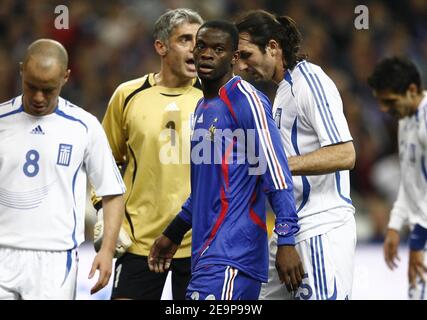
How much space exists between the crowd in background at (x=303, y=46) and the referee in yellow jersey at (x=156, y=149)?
14.9 ft

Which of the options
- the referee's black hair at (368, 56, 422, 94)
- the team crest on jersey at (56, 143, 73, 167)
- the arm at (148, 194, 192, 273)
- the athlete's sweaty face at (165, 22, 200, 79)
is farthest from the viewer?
the referee's black hair at (368, 56, 422, 94)

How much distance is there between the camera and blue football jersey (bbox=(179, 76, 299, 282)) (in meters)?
5.70

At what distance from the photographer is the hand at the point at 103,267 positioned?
578 cm

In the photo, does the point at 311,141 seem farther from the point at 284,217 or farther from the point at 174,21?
the point at 174,21

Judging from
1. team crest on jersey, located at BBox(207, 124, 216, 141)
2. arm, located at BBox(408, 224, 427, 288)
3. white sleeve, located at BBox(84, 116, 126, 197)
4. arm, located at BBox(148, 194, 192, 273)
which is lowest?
arm, located at BBox(408, 224, 427, 288)

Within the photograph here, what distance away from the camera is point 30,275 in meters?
5.76

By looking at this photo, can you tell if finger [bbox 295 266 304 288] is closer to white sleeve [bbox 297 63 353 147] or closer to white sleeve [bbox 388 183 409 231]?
white sleeve [bbox 297 63 353 147]

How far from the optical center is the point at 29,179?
5.79 meters

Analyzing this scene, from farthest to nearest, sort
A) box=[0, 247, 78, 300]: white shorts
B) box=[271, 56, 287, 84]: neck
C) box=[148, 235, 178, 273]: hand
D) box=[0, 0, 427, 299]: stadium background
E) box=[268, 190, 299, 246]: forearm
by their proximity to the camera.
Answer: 1. box=[0, 0, 427, 299]: stadium background
2. box=[271, 56, 287, 84]: neck
3. box=[148, 235, 178, 273]: hand
4. box=[0, 247, 78, 300]: white shorts
5. box=[268, 190, 299, 246]: forearm

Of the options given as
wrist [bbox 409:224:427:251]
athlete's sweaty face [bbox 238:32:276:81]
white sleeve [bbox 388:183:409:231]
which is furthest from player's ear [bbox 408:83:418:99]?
athlete's sweaty face [bbox 238:32:276:81]

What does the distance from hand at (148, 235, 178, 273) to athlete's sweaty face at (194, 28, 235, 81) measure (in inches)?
42.0
